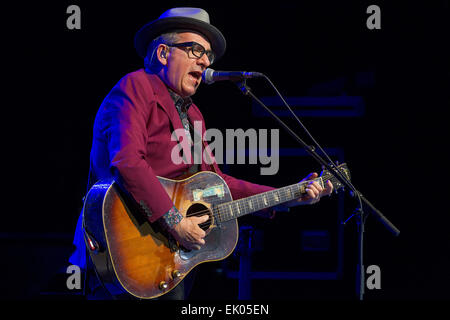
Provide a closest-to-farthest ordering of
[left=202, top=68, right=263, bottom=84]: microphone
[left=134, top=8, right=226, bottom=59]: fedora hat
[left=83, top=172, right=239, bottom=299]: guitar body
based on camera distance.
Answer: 1. [left=83, top=172, right=239, bottom=299]: guitar body
2. [left=202, top=68, right=263, bottom=84]: microphone
3. [left=134, top=8, right=226, bottom=59]: fedora hat

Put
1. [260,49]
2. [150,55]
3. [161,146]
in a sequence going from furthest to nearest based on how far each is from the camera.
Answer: [260,49] < [150,55] < [161,146]

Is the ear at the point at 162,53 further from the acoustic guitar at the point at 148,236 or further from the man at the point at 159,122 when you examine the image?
the acoustic guitar at the point at 148,236

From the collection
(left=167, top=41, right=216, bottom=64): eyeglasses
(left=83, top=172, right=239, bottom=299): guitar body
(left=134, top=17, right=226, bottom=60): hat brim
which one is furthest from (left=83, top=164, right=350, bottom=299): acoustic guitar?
(left=134, top=17, right=226, bottom=60): hat brim

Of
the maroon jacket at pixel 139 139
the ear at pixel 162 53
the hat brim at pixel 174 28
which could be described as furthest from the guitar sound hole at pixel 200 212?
the hat brim at pixel 174 28

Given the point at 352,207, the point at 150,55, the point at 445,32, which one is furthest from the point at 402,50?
the point at 150,55

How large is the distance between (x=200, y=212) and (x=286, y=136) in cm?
156

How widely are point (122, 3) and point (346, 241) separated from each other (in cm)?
297

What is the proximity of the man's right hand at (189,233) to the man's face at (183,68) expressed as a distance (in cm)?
85

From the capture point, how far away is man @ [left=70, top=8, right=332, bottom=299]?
7.27 feet

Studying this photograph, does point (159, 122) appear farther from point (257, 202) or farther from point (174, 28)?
point (257, 202)

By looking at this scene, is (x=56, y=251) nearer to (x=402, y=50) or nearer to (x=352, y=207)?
(x=352, y=207)

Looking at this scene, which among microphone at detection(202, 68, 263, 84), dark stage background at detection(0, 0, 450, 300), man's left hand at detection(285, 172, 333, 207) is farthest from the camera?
dark stage background at detection(0, 0, 450, 300)

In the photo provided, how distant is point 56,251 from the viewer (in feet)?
12.5

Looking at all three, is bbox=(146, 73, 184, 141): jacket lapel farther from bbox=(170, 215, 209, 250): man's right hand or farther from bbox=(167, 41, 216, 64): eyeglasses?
bbox=(170, 215, 209, 250): man's right hand
